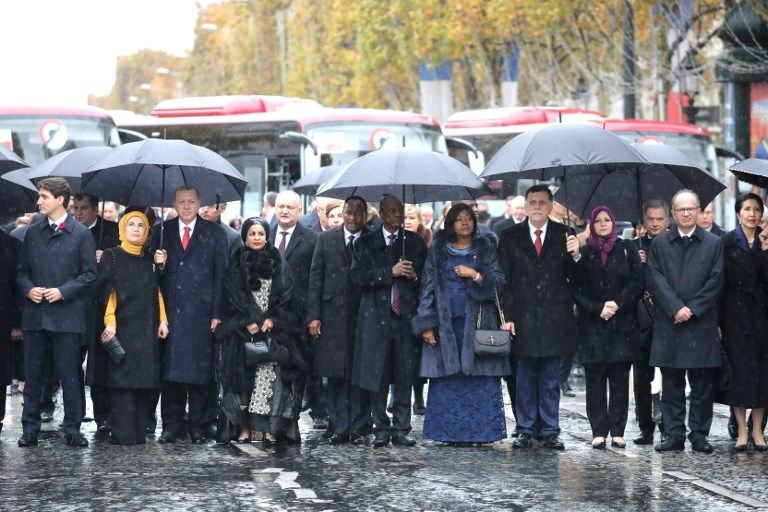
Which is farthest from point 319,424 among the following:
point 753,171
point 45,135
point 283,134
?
point 283,134

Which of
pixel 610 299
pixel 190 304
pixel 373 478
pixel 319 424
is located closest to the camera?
pixel 373 478

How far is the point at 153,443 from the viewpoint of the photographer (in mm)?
13039

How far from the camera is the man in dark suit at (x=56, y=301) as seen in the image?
1283cm

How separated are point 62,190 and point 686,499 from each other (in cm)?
525

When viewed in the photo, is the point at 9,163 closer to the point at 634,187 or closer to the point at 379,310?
the point at 379,310

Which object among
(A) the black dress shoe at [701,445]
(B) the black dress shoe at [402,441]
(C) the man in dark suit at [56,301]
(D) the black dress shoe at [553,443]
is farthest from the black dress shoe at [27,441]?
(A) the black dress shoe at [701,445]

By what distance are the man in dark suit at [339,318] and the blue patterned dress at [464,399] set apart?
0.77 m

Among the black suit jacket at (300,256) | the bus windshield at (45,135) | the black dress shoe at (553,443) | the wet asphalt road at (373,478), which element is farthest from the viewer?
the bus windshield at (45,135)

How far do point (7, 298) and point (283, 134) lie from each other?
44.3 ft

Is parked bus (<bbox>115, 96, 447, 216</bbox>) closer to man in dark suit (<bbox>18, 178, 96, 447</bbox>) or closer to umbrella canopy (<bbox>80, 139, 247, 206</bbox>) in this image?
umbrella canopy (<bbox>80, 139, 247, 206</bbox>)

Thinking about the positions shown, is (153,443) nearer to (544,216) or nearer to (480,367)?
(480,367)

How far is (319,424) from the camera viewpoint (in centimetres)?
1429

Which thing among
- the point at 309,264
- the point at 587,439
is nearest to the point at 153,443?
the point at 309,264

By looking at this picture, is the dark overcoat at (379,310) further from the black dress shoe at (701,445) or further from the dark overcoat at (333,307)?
the black dress shoe at (701,445)
